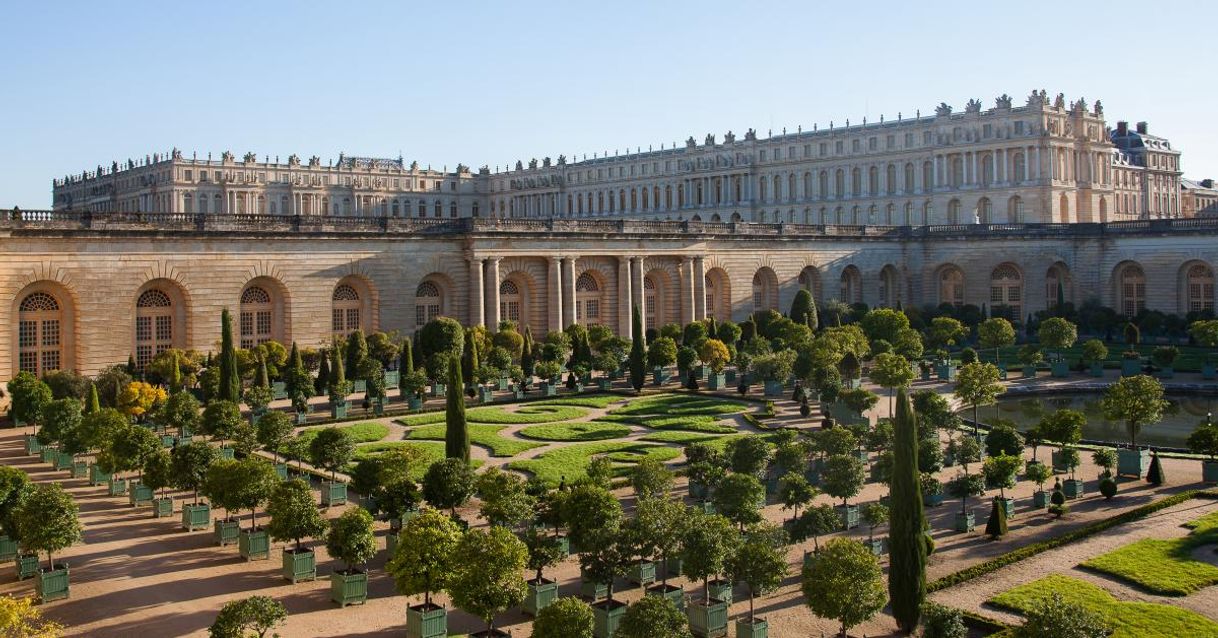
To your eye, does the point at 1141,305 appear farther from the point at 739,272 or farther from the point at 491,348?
the point at 491,348

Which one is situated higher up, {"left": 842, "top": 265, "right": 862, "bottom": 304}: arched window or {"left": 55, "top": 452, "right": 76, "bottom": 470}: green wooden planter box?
{"left": 842, "top": 265, "right": 862, "bottom": 304}: arched window

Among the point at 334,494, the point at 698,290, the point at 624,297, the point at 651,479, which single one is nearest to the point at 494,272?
the point at 624,297

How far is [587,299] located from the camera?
200ft

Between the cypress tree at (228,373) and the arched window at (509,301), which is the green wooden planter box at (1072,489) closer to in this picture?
the cypress tree at (228,373)

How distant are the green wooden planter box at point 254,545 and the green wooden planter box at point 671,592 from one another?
8.05m

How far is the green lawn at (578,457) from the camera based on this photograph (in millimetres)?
30016

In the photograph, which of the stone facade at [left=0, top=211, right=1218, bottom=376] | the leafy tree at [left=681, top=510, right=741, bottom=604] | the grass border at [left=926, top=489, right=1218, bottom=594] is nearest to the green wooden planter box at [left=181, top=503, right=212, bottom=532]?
the leafy tree at [left=681, top=510, right=741, bottom=604]

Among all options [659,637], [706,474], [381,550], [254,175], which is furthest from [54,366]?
[254,175]

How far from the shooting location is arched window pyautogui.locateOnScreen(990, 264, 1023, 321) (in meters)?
70.7

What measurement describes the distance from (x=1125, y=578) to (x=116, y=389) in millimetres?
31536

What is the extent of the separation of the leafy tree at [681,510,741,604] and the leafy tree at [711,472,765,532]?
119 inches

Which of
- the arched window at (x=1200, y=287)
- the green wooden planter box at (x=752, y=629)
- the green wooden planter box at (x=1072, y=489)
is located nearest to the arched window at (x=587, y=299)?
the arched window at (x=1200, y=287)

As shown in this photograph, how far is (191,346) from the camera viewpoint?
47.3 meters

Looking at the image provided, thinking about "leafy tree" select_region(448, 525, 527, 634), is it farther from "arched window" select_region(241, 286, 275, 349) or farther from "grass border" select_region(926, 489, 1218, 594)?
"arched window" select_region(241, 286, 275, 349)
